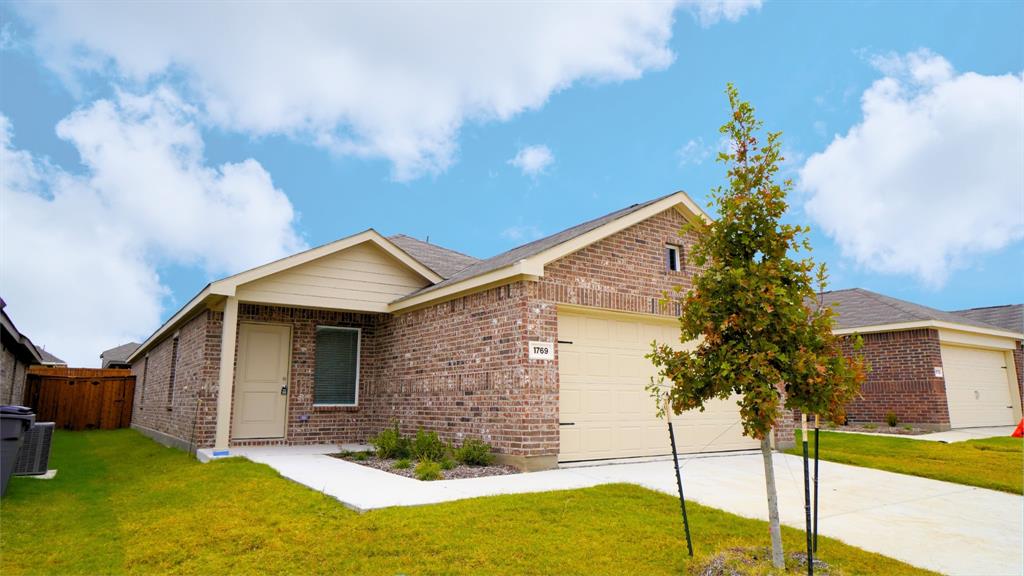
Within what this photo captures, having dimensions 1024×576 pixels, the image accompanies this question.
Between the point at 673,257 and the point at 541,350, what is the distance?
360 centimetres

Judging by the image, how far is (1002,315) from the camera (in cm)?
2161

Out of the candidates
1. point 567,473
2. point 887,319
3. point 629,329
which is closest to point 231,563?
point 567,473

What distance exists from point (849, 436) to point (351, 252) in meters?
12.1

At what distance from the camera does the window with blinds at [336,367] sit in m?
11.8

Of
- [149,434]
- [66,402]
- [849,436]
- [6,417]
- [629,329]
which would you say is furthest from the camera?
[66,402]

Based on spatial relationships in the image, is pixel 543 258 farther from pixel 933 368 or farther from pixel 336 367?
pixel 933 368

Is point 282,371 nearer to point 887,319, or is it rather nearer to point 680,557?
point 680,557

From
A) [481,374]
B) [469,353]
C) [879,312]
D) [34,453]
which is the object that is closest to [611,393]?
[481,374]

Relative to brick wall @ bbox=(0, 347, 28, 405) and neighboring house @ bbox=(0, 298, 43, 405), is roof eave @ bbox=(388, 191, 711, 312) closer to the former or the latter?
neighboring house @ bbox=(0, 298, 43, 405)

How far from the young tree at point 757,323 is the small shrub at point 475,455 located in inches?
180

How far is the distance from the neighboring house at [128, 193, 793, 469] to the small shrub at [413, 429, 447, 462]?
32cm

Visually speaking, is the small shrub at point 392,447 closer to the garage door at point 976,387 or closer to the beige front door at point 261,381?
the beige front door at point 261,381

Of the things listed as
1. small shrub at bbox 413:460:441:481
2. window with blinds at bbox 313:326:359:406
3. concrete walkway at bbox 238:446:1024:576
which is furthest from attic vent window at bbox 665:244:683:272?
window with blinds at bbox 313:326:359:406

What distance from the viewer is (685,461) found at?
32.0 ft
